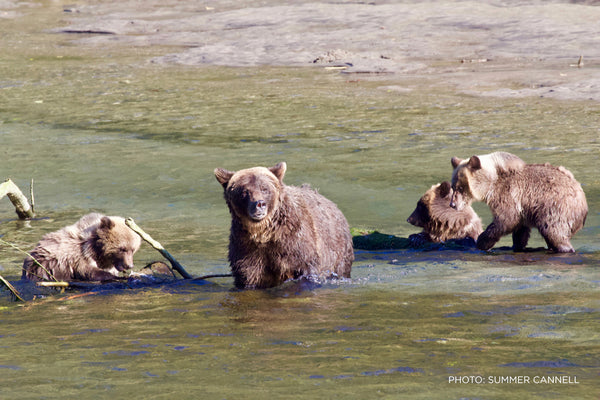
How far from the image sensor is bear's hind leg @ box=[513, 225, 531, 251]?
33.6 feet

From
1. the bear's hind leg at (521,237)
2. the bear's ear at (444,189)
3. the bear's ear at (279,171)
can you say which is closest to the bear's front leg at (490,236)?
the bear's hind leg at (521,237)

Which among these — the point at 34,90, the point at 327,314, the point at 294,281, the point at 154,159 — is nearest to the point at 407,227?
the point at 294,281

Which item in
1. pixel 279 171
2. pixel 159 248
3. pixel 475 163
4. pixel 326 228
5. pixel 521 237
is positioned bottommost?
pixel 521 237

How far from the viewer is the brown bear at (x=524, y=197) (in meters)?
9.67

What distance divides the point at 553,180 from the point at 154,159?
8284 mm

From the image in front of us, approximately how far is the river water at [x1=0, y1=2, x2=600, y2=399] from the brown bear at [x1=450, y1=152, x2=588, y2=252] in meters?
0.33

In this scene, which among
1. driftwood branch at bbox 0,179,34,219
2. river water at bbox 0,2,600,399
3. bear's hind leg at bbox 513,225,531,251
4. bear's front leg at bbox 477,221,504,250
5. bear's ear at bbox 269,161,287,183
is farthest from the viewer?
driftwood branch at bbox 0,179,34,219

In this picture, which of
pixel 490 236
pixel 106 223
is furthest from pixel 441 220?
pixel 106 223

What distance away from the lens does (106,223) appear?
941cm

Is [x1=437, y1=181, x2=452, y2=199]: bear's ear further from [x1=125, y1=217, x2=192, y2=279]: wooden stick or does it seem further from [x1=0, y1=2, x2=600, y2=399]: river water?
[x1=125, y1=217, x2=192, y2=279]: wooden stick

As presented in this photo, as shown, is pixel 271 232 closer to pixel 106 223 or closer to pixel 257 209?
pixel 257 209

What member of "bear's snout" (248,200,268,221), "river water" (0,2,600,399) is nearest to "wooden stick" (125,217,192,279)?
"river water" (0,2,600,399)

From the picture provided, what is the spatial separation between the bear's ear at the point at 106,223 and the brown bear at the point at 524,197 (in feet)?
12.7

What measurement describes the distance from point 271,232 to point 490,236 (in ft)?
9.64
